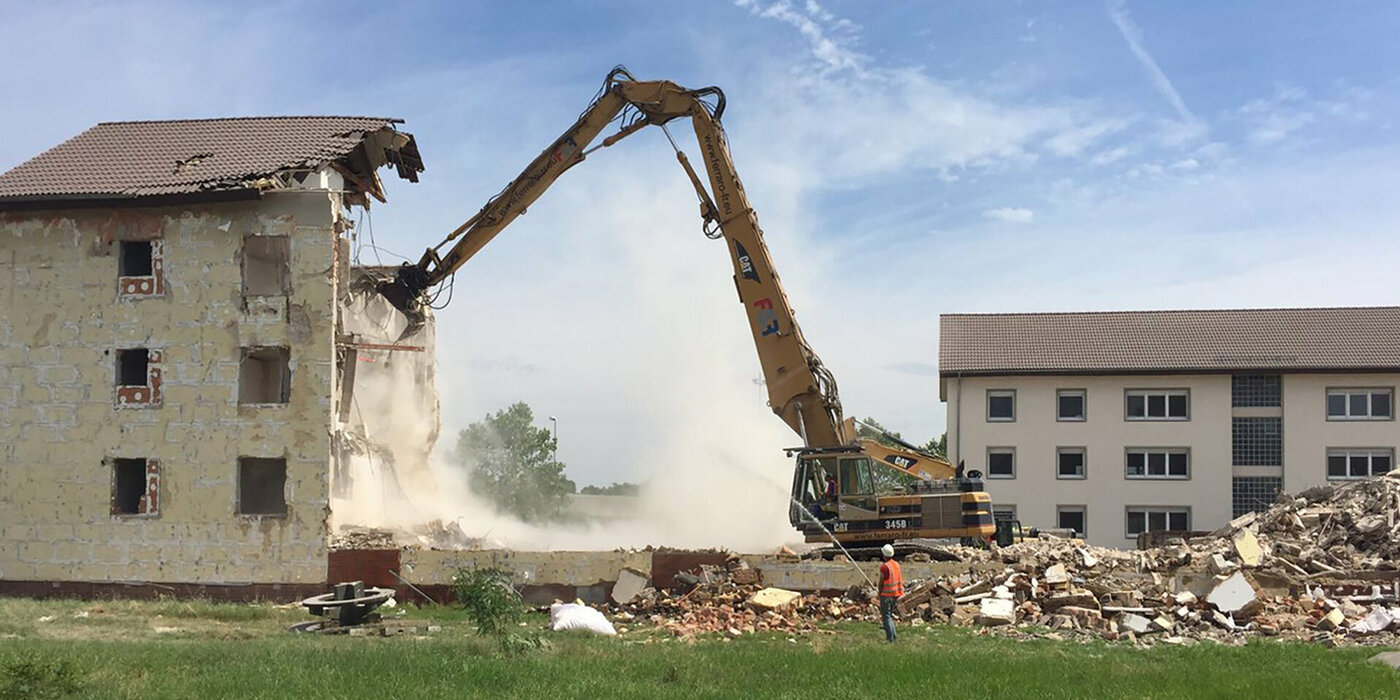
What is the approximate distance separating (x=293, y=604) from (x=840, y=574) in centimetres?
1117

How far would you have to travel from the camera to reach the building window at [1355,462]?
4588 cm

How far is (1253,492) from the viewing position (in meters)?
46.5

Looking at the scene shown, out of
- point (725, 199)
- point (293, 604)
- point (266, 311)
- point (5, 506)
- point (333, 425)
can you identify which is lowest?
point (293, 604)

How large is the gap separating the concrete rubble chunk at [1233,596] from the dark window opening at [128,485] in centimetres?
2120

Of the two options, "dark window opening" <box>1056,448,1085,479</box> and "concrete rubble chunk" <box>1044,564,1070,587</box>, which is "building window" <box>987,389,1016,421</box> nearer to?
"dark window opening" <box>1056,448,1085,479</box>

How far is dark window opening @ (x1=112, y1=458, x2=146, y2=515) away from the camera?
27.8m

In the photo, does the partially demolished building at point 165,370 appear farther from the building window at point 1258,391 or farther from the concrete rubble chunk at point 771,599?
the building window at point 1258,391

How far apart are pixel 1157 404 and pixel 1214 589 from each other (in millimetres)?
27820

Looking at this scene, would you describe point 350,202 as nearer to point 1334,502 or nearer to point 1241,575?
point 1241,575

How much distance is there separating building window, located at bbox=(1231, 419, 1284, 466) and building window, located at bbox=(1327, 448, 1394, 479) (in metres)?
1.76

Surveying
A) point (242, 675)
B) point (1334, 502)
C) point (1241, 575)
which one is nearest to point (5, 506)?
point (242, 675)

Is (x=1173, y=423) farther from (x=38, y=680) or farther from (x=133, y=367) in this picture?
(x=38, y=680)

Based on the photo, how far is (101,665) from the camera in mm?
15305

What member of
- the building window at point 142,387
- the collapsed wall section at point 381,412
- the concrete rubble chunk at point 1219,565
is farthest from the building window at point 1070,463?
the building window at point 142,387
